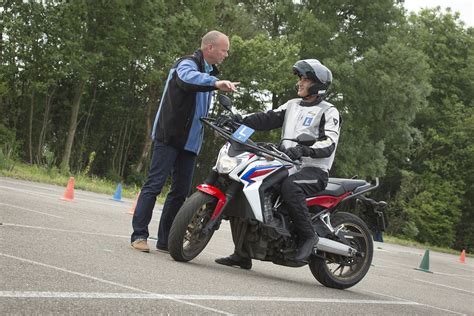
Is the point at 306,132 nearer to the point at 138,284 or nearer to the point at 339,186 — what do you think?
the point at 339,186

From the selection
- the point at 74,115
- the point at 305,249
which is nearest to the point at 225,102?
the point at 305,249

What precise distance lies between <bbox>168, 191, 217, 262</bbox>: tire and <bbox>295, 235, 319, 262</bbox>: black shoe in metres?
0.86

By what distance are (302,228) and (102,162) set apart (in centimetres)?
3038

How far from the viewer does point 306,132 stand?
7.05 m

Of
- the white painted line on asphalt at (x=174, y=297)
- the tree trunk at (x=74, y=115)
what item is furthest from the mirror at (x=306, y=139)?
the tree trunk at (x=74, y=115)

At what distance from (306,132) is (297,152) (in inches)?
17.9

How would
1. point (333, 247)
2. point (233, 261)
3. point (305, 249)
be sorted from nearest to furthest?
point (305, 249) → point (333, 247) → point (233, 261)

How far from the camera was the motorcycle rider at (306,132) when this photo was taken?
6715 mm

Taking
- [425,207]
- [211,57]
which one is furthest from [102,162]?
[211,57]

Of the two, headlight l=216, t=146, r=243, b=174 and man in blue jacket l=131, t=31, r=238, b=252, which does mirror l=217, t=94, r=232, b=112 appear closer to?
man in blue jacket l=131, t=31, r=238, b=252

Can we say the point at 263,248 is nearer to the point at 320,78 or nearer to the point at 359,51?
the point at 320,78

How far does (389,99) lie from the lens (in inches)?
1503

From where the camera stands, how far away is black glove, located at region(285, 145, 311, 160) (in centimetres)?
666

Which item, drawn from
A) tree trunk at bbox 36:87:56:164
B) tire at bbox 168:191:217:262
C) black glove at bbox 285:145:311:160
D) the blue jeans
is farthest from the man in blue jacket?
tree trunk at bbox 36:87:56:164
